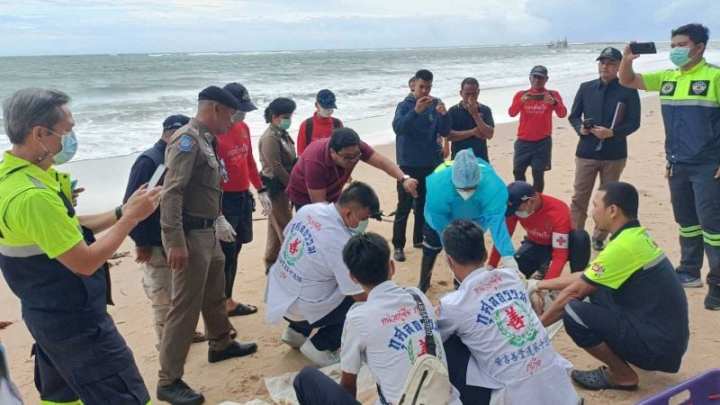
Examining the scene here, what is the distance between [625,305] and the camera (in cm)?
336

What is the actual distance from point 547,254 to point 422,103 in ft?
5.65

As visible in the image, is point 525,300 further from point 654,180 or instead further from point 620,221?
point 654,180

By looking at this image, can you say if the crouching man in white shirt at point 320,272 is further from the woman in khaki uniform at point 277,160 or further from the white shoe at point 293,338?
the woman in khaki uniform at point 277,160

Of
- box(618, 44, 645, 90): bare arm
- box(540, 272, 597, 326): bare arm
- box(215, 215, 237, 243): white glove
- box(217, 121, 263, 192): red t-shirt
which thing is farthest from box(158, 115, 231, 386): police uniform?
box(618, 44, 645, 90): bare arm

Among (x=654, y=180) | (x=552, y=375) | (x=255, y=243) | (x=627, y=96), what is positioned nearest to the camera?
(x=552, y=375)

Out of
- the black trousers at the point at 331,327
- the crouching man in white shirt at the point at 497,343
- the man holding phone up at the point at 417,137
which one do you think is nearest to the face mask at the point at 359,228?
the black trousers at the point at 331,327

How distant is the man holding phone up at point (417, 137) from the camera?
218 inches

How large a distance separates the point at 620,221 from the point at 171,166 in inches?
99.8

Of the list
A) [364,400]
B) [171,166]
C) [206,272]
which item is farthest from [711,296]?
[171,166]

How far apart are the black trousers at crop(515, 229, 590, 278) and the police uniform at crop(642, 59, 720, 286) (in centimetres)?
89

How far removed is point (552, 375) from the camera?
8.70ft

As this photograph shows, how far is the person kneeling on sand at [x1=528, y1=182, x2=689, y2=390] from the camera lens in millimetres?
3203

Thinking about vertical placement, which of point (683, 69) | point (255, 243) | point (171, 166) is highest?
point (683, 69)

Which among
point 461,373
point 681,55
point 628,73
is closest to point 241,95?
point 461,373
